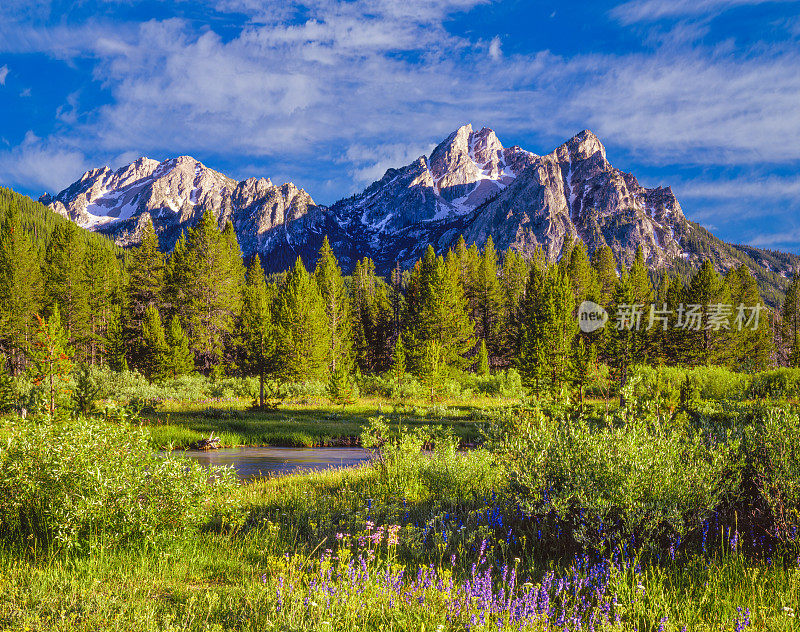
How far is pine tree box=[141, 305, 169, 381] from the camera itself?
37.6 m

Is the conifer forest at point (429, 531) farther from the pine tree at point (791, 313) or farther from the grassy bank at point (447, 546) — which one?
the pine tree at point (791, 313)

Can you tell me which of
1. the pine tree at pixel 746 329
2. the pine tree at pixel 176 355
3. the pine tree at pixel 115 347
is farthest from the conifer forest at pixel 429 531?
the pine tree at pixel 746 329

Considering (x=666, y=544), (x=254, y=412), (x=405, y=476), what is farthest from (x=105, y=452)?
(x=254, y=412)

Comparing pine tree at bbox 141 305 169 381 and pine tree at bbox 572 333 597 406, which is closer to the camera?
pine tree at bbox 572 333 597 406

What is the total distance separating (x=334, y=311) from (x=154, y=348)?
2096 cm

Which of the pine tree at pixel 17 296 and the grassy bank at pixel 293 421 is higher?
the pine tree at pixel 17 296

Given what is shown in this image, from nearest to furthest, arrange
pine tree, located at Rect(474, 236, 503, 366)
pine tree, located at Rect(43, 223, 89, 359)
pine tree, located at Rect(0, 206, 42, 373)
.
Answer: pine tree, located at Rect(0, 206, 42, 373), pine tree, located at Rect(43, 223, 89, 359), pine tree, located at Rect(474, 236, 503, 366)

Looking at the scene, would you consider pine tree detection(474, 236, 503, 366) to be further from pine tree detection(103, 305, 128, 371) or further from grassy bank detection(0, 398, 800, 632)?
grassy bank detection(0, 398, 800, 632)

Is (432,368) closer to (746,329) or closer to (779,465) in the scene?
(779,465)

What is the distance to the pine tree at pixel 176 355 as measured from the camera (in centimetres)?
3793

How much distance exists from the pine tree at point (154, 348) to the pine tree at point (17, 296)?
1188 cm

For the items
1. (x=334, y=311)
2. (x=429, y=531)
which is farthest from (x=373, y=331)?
(x=429, y=531)

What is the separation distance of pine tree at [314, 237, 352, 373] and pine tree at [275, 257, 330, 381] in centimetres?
306

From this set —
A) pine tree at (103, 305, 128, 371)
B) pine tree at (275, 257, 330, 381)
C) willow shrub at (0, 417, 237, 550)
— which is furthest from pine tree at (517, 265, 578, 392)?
pine tree at (103, 305, 128, 371)
